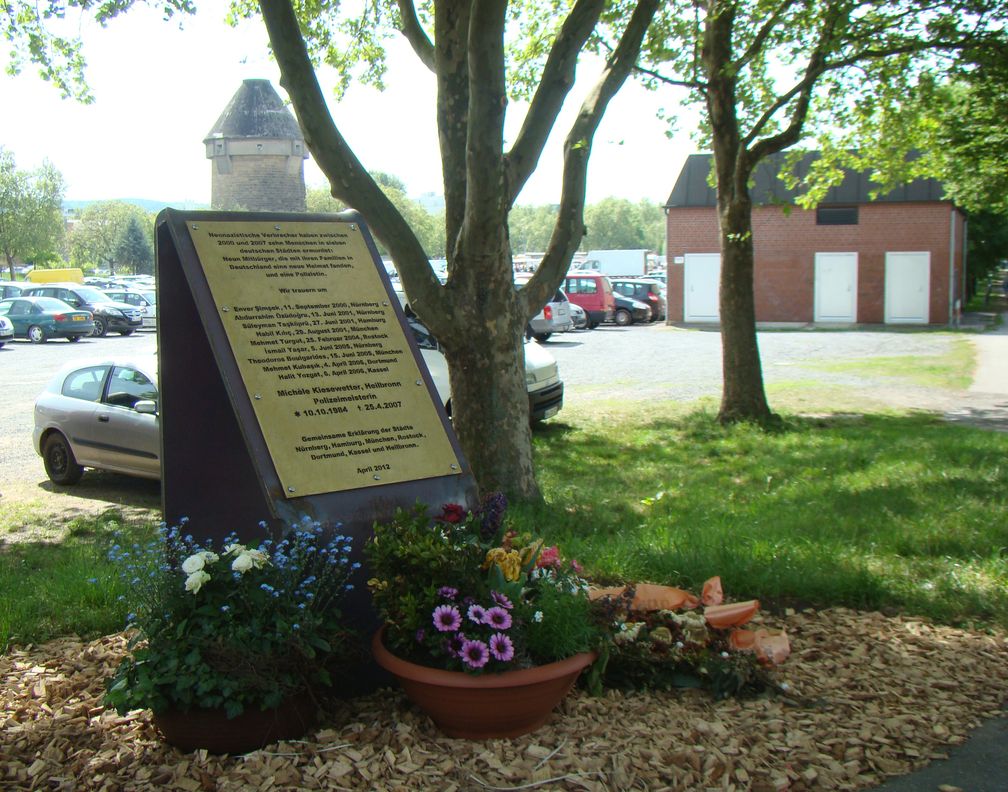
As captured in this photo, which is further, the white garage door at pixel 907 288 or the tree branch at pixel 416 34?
the white garage door at pixel 907 288

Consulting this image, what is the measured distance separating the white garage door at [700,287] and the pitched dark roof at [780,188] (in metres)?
2.02

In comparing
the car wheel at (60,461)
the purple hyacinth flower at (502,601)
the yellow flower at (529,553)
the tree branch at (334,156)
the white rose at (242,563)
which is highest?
the tree branch at (334,156)

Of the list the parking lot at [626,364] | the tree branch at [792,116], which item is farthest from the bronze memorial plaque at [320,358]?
the tree branch at [792,116]

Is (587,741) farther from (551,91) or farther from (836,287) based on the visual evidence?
(836,287)

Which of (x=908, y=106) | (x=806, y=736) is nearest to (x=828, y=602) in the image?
(x=806, y=736)

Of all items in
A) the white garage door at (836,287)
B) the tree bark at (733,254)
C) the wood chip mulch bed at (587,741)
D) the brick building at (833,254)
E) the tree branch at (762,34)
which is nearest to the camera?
the wood chip mulch bed at (587,741)

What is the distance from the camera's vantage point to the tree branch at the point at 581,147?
8492 millimetres

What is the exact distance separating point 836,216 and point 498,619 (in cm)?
3636

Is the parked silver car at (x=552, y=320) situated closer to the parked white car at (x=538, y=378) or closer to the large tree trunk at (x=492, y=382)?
the parked white car at (x=538, y=378)

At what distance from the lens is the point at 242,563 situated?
11.9 feet

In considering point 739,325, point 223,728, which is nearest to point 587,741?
point 223,728

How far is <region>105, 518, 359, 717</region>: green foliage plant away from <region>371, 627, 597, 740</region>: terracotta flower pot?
0.33 m

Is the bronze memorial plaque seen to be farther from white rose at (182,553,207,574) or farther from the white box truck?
the white box truck

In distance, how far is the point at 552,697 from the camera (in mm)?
3734
